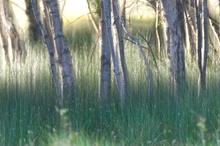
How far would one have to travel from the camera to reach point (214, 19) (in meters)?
14.2

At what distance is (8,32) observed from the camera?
14.7m

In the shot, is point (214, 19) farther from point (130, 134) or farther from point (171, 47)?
point (130, 134)

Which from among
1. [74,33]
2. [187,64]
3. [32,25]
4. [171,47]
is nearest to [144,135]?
[171,47]

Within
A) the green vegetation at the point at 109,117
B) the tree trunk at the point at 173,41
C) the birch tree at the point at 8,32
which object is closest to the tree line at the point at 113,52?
the tree trunk at the point at 173,41

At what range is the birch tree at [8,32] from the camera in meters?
14.6

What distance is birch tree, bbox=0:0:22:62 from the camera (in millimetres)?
14578

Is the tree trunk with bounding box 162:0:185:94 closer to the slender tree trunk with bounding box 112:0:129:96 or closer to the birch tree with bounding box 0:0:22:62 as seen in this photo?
the slender tree trunk with bounding box 112:0:129:96

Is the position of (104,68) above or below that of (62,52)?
below

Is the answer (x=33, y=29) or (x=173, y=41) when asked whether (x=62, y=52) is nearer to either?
(x=173, y=41)

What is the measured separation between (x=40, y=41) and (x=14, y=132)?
7613mm

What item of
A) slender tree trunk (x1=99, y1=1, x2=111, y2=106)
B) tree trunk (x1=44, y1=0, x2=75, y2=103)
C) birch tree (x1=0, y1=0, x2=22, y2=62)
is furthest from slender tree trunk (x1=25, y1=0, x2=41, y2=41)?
tree trunk (x1=44, y1=0, x2=75, y2=103)

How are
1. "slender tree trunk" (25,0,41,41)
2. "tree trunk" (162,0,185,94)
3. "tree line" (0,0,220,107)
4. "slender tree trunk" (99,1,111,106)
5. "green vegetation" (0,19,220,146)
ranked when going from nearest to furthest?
"green vegetation" (0,19,220,146) < "tree line" (0,0,220,107) < "slender tree trunk" (99,1,111,106) < "tree trunk" (162,0,185,94) < "slender tree trunk" (25,0,41,41)

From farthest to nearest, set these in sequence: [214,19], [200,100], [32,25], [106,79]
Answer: [32,25] → [214,19] → [106,79] → [200,100]

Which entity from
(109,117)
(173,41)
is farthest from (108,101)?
(173,41)
